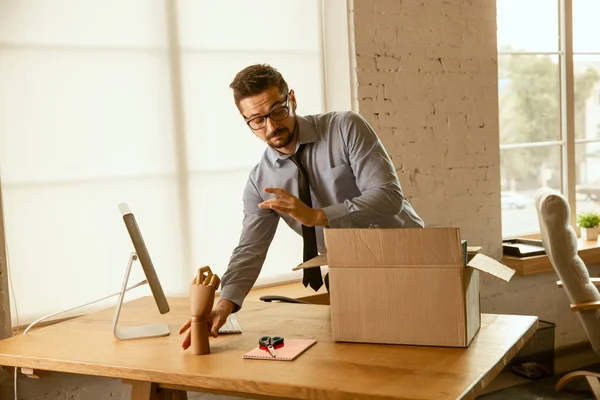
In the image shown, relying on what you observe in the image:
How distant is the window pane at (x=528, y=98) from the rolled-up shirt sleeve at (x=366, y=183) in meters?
2.07

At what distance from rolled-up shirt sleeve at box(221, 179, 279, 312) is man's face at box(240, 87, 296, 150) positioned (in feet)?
0.78

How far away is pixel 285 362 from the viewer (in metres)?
1.81

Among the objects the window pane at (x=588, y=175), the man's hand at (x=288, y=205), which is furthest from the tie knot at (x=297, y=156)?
the window pane at (x=588, y=175)

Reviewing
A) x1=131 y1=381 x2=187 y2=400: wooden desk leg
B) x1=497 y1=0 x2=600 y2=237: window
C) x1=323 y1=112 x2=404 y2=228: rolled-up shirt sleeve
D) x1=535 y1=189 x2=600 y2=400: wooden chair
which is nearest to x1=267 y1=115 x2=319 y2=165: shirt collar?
x1=323 y1=112 x2=404 y2=228: rolled-up shirt sleeve

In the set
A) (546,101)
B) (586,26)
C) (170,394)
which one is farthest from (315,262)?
(586,26)

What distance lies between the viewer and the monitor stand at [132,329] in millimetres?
2184

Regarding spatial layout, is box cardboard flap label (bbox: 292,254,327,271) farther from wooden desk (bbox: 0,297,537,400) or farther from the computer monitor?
the computer monitor

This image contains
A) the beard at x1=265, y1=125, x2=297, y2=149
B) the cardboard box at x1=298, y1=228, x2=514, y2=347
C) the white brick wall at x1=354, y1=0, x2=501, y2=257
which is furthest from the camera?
the white brick wall at x1=354, y1=0, x2=501, y2=257

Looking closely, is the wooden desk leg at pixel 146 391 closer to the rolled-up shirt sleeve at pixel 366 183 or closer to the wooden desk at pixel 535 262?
the rolled-up shirt sleeve at pixel 366 183

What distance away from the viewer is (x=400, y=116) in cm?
371

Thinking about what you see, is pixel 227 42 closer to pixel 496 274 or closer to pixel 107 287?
pixel 107 287

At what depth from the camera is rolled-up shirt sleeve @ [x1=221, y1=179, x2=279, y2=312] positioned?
7.48ft

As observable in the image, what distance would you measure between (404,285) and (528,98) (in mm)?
2930

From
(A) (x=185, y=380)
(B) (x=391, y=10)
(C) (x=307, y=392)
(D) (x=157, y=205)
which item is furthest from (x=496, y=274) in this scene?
(B) (x=391, y=10)
